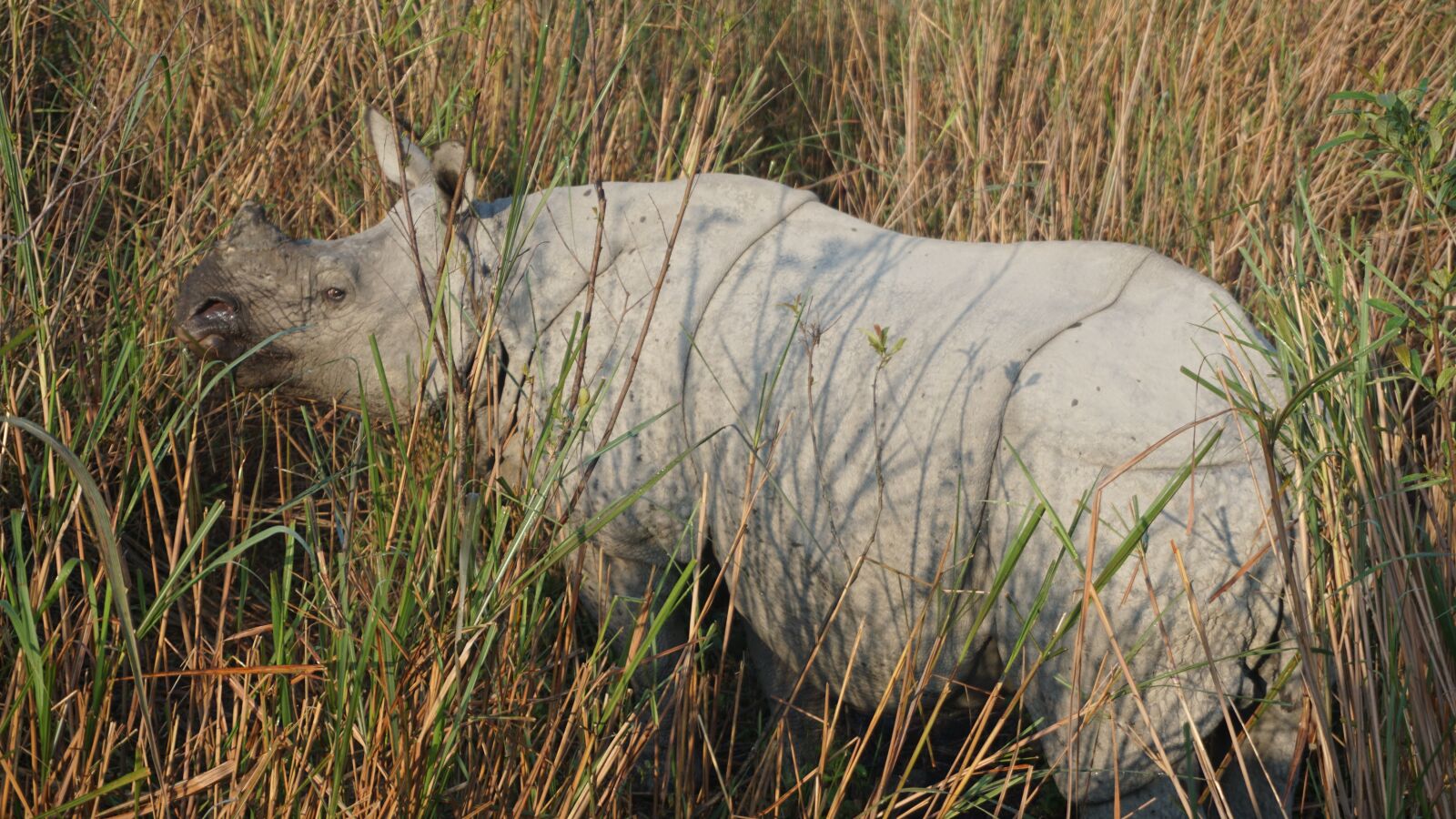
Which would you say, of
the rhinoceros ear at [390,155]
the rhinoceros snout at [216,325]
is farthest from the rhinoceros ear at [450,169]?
the rhinoceros snout at [216,325]

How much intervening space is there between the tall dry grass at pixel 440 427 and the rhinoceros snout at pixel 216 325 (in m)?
0.13

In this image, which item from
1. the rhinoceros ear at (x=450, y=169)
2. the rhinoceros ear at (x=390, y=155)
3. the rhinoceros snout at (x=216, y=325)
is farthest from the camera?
the rhinoceros ear at (x=390, y=155)

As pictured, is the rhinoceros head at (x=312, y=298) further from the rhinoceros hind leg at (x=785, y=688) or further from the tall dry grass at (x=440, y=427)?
the rhinoceros hind leg at (x=785, y=688)

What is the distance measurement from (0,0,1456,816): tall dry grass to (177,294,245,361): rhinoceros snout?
0.13 m

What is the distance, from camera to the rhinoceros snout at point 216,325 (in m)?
3.32

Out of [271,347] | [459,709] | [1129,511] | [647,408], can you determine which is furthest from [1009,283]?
[271,347]

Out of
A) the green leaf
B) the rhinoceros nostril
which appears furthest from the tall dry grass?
the rhinoceros nostril

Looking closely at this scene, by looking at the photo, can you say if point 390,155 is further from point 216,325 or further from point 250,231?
point 216,325

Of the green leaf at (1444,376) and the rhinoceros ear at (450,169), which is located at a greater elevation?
the rhinoceros ear at (450,169)

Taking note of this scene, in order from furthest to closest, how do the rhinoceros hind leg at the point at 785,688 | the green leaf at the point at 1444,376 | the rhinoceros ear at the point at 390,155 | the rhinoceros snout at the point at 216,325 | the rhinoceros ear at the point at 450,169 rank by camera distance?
the rhinoceros hind leg at the point at 785,688 < the rhinoceros ear at the point at 390,155 < the rhinoceros snout at the point at 216,325 < the rhinoceros ear at the point at 450,169 < the green leaf at the point at 1444,376

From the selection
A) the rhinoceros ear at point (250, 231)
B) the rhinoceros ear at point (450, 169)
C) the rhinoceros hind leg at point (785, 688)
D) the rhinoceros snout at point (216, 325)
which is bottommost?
the rhinoceros hind leg at point (785, 688)

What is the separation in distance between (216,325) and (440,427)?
62cm

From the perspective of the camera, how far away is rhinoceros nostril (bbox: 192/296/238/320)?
3.34 meters

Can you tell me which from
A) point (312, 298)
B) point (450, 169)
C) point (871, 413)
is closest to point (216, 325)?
point (312, 298)
